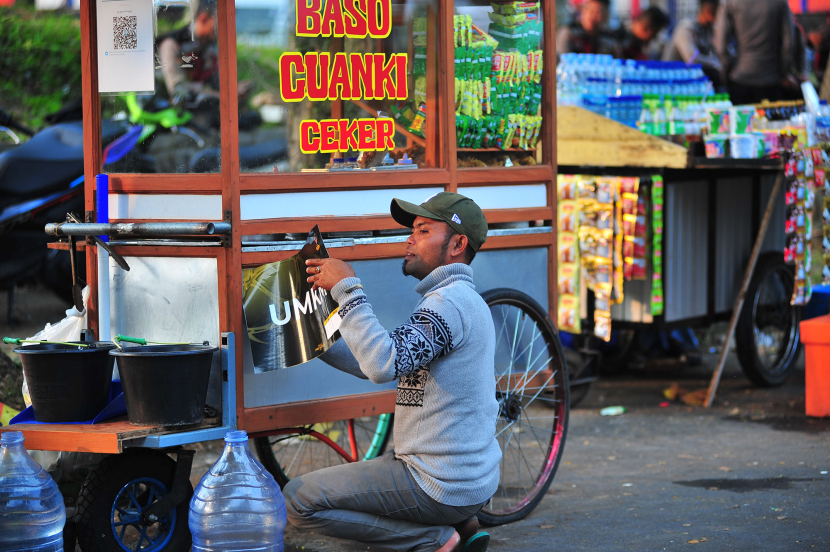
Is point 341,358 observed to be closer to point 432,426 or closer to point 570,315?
point 432,426

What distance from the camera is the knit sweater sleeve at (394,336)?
340 cm

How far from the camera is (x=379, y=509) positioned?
12.1 ft

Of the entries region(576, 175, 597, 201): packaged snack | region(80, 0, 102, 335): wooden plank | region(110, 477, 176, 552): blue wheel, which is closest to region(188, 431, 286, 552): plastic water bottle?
region(110, 477, 176, 552): blue wheel

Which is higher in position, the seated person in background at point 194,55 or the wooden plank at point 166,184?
the seated person in background at point 194,55

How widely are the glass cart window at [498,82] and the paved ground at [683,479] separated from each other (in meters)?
1.71

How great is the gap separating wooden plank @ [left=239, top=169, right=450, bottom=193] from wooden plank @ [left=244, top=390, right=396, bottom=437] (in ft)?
2.86

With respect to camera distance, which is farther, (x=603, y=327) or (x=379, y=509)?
(x=603, y=327)

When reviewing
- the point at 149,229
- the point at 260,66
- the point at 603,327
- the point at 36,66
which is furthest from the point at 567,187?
the point at 36,66

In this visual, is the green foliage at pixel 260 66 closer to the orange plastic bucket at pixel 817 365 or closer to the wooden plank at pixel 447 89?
the wooden plank at pixel 447 89

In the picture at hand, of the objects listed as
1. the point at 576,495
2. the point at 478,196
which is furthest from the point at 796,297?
the point at 478,196

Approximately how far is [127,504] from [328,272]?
126cm

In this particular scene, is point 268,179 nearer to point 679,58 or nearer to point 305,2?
point 305,2

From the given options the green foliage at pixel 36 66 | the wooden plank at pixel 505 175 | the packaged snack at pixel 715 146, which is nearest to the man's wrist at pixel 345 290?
the wooden plank at pixel 505 175

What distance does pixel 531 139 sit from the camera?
16.7 feet
